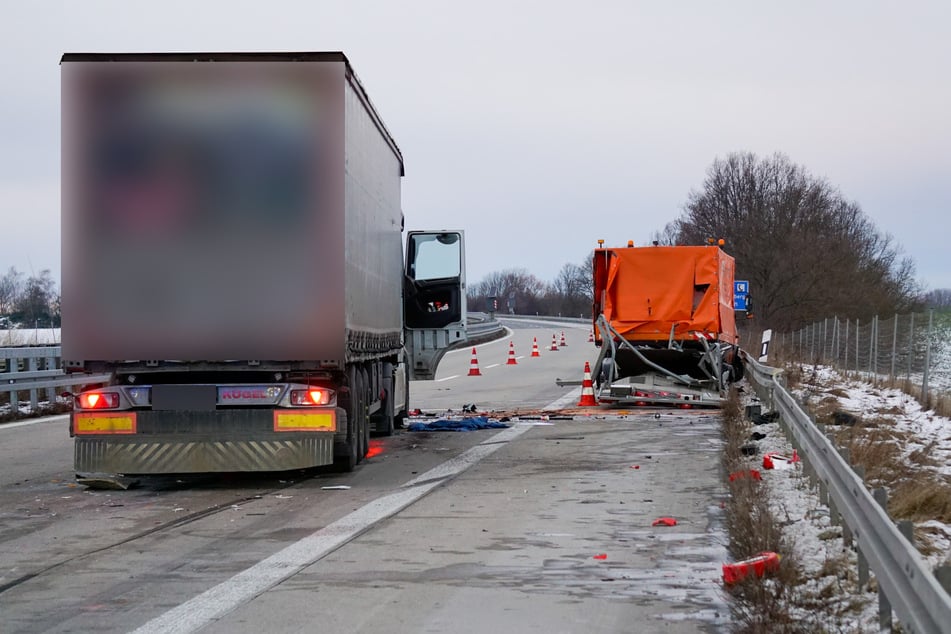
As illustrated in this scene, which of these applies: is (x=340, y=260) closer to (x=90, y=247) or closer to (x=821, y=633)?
(x=90, y=247)

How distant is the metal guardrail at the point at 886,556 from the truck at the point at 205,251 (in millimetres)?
4568

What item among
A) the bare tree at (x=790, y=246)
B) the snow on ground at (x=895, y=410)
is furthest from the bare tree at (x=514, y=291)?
the snow on ground at (x=895, y=410)

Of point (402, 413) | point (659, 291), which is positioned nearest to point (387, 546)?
point (402, 413)

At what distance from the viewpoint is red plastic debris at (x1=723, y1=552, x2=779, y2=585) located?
626cm

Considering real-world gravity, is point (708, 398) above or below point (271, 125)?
below

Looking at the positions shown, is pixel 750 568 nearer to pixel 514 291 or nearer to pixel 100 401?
pixel 100 401

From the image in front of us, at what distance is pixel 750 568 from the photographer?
245 inches

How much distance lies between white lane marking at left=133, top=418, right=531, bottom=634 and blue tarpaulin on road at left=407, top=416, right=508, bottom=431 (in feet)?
17.5

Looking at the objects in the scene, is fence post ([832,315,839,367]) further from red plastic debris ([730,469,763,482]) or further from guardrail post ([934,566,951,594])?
guardrail post ([934,566,951,594])

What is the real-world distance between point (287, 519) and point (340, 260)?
7.71 feet

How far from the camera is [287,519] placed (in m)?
9.05

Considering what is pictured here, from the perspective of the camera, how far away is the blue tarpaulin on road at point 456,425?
17156 mm

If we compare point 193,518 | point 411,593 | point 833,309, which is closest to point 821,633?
point 411,593

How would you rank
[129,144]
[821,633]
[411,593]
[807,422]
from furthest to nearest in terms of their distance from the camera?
[129,144], [807,422], [411,593], [821,633]
